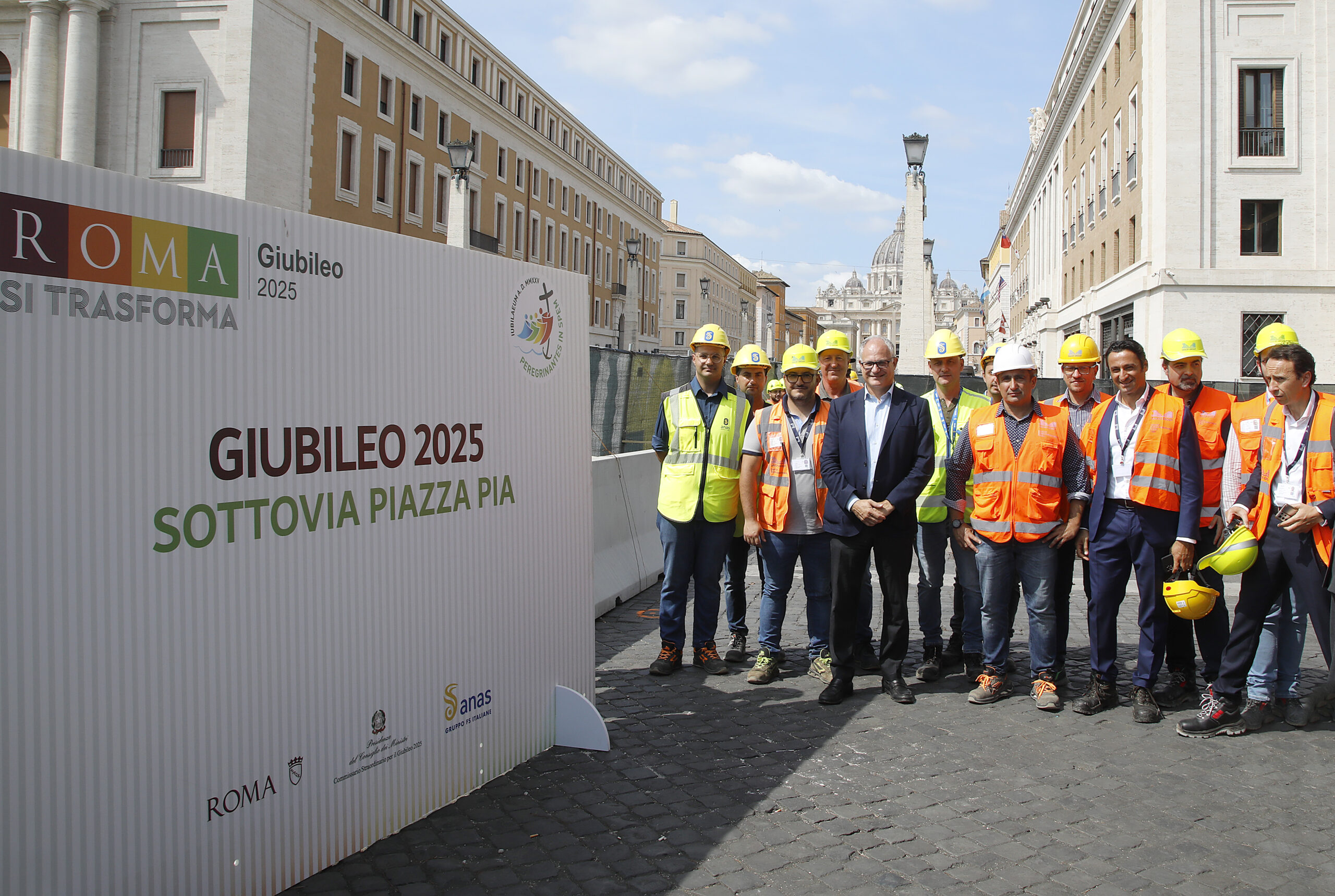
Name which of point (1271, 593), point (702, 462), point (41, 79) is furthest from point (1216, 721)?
point (41, 79)

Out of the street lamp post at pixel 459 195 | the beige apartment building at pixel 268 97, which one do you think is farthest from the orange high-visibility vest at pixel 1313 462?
the beige apartment building at pixel 268 97

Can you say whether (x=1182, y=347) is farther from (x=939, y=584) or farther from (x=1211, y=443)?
(x=939, y=584)

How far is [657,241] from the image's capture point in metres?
93.1

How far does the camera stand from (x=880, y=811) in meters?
4.09

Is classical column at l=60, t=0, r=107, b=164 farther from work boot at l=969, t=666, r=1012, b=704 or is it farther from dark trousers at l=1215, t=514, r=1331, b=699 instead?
dark trousers at l=1215, t=514, r=1331, b=699

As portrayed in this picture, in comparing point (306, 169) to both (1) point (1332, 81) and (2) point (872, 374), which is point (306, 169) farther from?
(2) point (872, 374)

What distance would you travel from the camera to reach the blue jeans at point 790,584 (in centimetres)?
629

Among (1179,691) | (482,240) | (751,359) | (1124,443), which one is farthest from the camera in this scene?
(482,240)

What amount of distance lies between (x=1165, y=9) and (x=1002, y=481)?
86.3 ft

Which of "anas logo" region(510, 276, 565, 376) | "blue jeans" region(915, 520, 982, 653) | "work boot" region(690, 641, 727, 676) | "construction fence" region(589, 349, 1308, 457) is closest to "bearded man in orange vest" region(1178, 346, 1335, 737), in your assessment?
"blue jeans" region(915, 520, 982, 653)

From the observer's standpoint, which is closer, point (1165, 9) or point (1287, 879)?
point (1287, 879)

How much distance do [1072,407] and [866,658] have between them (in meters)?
2.25

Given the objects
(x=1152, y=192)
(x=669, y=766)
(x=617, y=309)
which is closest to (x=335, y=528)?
(x=669, y=766)

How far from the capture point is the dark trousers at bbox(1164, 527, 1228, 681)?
5.68 metres
